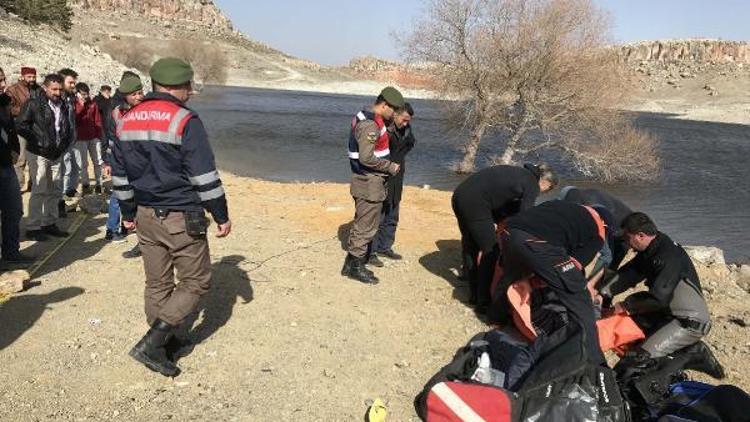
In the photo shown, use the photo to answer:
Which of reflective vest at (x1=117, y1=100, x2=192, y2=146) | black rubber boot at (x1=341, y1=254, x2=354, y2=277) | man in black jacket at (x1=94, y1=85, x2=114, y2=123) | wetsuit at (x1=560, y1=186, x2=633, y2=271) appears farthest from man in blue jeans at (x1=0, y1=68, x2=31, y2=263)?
wetsuit at (x1=560, y1=186, x2=633, y2=271)

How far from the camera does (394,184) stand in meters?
7.11

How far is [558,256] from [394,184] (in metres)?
2.79

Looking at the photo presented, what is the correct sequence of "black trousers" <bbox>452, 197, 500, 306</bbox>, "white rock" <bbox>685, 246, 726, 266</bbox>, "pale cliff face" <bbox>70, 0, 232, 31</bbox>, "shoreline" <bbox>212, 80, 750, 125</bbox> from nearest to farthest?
"black trousers" <bbox>452, 197, 500, 306</bbox> < "white rock" <bbox>685, 246, 726, 266</bbox> < "shoreline" <bbox>212, 80, 750, 125</bbox> < "pale cliff face" <bbox>70, 0, 232, 31</bbox>

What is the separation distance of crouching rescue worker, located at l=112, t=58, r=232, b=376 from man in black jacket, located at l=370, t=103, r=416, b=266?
2779mm

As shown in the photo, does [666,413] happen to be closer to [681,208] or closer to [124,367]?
[124,367]

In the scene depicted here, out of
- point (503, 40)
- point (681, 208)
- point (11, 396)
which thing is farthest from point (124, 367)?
point (503, 40)

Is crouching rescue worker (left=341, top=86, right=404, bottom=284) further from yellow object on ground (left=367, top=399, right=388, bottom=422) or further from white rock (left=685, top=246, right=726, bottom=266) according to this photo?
white rock (left=685, top=246, right=726, bottom=266)

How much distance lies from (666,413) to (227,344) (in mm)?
3216

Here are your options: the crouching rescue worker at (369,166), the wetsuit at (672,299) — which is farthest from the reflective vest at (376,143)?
the wetsuit at (672,299)

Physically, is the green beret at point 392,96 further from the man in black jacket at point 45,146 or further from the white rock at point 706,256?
the white rock at point 706,256

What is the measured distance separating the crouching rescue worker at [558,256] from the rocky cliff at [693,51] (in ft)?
551

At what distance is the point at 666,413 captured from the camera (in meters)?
3.83

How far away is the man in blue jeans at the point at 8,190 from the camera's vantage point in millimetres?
6238

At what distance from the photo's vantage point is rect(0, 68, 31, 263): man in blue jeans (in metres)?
6.24
